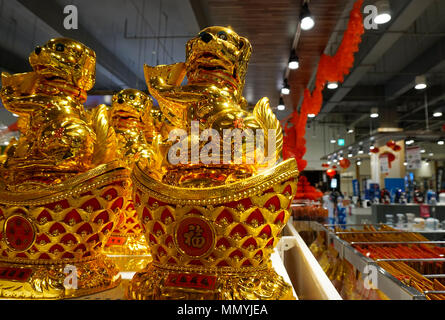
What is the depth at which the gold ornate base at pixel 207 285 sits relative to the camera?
679mm

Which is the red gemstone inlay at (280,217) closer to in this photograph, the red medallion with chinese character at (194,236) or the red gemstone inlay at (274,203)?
the red gemstone inlay at (274,203)

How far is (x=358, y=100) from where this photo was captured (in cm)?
944

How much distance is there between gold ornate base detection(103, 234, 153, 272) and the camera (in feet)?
3.82

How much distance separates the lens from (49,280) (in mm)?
804

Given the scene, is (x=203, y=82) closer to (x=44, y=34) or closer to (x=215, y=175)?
(x=215, y=175)

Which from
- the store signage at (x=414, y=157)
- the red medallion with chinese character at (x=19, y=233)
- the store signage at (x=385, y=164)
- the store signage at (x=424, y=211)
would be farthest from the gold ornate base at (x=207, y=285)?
the store signage at (x=385, y=164)

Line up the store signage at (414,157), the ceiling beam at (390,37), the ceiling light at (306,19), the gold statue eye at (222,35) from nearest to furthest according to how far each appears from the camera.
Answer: the gold statue eye at (222,35) < the ceiling light at (306,19) < the ceiling beam at (390,37) < the store signage at (414,157)

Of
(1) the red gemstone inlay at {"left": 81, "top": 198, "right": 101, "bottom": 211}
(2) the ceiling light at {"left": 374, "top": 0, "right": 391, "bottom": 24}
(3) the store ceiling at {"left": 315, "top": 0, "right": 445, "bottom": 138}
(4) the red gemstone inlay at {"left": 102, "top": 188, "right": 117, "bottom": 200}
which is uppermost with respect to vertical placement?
(3) the store ceiling at {"left": 315, "top": 0, "right": 445, "bottom": 138}

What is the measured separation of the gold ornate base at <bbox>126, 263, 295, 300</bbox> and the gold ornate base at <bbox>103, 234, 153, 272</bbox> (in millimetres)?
418

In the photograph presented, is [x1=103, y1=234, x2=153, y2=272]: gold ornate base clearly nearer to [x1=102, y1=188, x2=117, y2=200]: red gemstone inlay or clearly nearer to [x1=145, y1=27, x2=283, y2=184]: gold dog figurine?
[x1=102, y1=188, x2=117, y2=200]: red gemstone inlay

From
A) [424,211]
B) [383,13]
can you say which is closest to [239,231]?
[383,13]

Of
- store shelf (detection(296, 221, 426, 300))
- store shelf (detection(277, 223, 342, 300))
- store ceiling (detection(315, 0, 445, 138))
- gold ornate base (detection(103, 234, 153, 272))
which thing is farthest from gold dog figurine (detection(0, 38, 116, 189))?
store ceiling (detection(315, 0, 445, 138))

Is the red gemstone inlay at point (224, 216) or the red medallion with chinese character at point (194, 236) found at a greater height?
the red gemstone inlay at point (224, 216)

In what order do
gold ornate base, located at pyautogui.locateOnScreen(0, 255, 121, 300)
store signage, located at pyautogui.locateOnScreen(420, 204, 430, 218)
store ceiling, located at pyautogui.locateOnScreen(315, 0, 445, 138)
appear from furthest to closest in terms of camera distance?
store signage, located at pyautogui.locateOnScreen(420, 204, 430, 218), store ceiling, located at pyautogui.locateOnScreen(315, 0, 445, 138), gold ornate base, located at pyautogui.locateOnScreen(0, 255, 121, 300)
